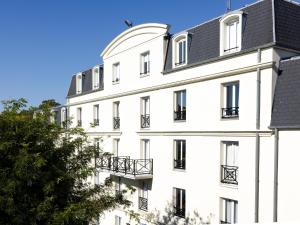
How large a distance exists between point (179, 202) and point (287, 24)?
10554 mm

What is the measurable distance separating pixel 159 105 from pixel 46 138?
10.9m

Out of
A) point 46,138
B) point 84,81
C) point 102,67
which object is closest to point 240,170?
point 46,138

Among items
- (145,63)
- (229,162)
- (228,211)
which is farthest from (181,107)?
(228,211)

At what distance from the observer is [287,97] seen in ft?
45.4

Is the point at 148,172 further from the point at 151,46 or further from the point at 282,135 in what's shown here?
Answer: the point at 282,135

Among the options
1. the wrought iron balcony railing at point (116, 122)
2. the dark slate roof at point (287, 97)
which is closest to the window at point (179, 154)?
the dark slate roof at point (287, 97)

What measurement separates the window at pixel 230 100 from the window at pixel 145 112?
6.66 meters

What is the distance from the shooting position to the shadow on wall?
1778cm

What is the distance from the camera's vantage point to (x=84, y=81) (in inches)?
1248

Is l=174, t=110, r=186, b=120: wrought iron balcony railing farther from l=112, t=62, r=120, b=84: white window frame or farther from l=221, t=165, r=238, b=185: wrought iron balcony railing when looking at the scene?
l=112, t=62, r=120, b=84: white window frame

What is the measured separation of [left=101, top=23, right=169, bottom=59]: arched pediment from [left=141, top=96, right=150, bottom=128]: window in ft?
12.4

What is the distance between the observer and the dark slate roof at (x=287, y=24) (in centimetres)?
1462

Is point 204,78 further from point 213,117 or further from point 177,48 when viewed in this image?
point 177,48

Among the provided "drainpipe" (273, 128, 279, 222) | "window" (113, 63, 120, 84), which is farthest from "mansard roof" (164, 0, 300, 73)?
"window" (113, 63, 120, 84)
